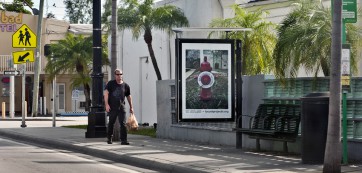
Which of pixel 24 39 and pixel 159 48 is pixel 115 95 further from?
pixel 24 39

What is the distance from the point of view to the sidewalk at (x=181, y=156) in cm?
1340

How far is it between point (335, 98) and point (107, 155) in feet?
22.3

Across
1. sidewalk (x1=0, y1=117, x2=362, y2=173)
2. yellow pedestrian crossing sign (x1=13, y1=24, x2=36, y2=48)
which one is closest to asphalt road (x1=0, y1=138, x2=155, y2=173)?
sidewalk (x1=0, y1=117, x2=362, y2=173)

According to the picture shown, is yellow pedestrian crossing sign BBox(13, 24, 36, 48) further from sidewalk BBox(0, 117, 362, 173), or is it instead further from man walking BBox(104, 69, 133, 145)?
man walking BBox(104, 69, 133, 145)

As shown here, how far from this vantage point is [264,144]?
17250 millimetres

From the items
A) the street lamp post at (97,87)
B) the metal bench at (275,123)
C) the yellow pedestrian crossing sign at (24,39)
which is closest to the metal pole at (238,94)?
the metal bench at (275,123)

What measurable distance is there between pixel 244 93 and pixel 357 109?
4172 mm

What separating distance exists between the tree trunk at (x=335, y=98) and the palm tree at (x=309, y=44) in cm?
315

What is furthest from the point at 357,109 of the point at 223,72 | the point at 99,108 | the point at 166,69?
the point at 166,69

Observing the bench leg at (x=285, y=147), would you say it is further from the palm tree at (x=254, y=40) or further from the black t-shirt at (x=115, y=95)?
the palm tree at (x=254, y=40)

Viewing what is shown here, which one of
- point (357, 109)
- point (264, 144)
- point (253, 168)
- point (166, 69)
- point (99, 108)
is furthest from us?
point (166, 69)

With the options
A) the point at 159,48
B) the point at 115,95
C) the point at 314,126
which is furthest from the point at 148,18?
the point at 314,126

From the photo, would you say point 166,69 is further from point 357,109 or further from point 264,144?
point 357,109

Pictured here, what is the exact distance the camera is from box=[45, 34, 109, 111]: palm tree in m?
47.8
